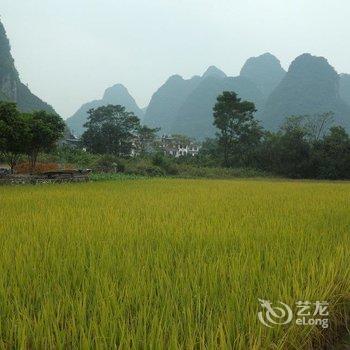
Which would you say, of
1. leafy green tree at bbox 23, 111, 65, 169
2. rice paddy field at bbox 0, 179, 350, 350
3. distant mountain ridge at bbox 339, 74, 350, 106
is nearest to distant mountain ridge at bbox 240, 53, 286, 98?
distant mountain ridge at bbox 339, 74, 350, 106

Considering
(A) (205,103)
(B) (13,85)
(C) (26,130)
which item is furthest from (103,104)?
(C) (26,130)

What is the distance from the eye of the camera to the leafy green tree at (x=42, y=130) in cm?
1602

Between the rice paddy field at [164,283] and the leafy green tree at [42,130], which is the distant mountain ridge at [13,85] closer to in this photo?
the leafy green tree at [42,130]

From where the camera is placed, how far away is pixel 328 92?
91.4 m

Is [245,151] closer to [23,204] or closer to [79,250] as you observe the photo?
[23,204]

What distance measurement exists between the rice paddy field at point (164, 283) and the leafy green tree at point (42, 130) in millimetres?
12067

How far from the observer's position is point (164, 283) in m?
2.31

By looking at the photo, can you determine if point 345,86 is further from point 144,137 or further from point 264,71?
point 144,137

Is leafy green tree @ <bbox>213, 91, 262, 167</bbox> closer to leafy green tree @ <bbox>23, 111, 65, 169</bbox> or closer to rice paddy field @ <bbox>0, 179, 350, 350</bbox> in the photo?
leafy green tree @ <bbox>23, 111, 65, 169</bbox>

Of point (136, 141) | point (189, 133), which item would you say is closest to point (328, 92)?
point (189, 133)

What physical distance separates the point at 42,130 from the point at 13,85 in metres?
61.7

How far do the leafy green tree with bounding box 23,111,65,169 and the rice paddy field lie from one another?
12067 mm

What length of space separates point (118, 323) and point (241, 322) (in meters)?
0.57

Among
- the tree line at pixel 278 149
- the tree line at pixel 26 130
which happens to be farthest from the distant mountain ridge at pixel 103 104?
the tree line at pixel 26 130
